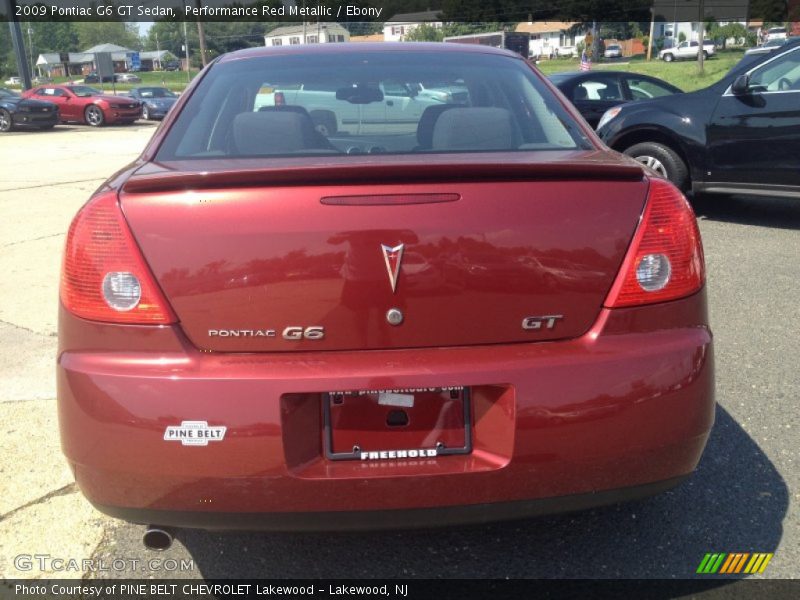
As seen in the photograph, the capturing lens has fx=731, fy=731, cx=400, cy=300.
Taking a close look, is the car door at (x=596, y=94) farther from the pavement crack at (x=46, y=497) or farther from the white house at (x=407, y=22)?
the white house at (x=407, y=22)

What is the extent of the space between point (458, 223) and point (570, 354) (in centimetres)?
45

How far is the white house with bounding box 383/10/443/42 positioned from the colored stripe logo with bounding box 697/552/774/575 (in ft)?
281

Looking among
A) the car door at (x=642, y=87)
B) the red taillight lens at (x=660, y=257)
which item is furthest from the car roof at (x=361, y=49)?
the car door at (x=642, y=87)

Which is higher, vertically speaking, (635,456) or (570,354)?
(570,354)

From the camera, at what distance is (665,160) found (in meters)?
7.34

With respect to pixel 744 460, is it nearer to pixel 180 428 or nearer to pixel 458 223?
pixel 458 223

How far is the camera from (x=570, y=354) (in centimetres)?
190

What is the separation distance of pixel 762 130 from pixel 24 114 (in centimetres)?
2424

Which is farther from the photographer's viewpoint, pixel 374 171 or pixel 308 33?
pixel 308 33

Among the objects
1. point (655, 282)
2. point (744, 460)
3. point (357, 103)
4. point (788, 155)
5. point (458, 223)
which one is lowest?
point (744, 460)

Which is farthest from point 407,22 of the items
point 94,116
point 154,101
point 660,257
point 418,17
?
point 660,257

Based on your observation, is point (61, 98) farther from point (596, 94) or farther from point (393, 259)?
point (393, 259)

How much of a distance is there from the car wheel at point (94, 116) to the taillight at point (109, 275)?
27.6 meters

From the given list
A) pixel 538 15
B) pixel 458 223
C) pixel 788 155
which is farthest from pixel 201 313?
pixel 538 15
